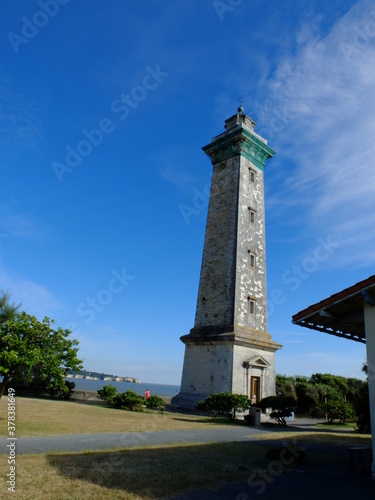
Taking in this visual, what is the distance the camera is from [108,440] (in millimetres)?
10992

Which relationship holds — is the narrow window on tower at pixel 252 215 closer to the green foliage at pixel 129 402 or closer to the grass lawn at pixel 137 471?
the green foliage at pixel 129 402

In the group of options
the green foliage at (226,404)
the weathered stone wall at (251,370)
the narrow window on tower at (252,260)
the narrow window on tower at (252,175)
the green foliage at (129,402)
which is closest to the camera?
the green foliage at (226,404)

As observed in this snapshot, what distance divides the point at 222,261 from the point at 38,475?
67.7ft

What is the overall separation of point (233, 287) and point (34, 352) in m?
14.5

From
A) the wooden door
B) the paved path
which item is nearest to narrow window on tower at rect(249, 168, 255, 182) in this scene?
the wooden door

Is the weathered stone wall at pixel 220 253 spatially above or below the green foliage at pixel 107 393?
above

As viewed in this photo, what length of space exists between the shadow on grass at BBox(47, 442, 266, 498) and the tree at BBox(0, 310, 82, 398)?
5451 millimetres

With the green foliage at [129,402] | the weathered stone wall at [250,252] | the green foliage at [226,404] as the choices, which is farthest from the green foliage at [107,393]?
the weathered stone wall at [250,252]

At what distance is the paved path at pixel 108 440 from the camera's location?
9148 millimetres

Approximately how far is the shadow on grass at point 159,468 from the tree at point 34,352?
17.9 ft

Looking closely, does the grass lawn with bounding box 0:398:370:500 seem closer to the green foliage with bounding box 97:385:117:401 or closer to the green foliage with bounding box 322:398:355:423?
the green foliage with bounding box 97:385:117:401

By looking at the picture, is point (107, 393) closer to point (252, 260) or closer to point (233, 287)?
point (233, 287)

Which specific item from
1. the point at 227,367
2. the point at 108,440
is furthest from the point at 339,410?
the point at 108,440

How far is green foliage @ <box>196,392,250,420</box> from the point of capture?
20.2 meters
